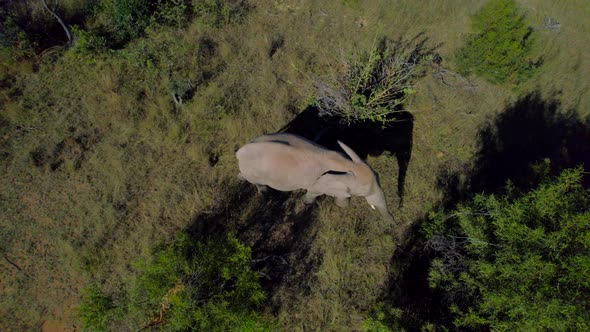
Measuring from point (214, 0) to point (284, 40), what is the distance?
269 cm

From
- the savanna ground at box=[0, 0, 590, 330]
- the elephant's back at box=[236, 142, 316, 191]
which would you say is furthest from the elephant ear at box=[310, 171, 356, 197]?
the savanna ground at box=[0, 0, 590, 330]

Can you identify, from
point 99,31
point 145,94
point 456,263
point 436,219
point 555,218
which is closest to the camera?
point 555,218

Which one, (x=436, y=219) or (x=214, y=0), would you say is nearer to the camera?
(x=436, y=219)

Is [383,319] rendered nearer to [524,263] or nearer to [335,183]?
[524,263]

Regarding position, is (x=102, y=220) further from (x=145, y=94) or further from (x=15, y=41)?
(x=15, y=41)

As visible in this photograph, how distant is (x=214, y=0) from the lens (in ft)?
36.2

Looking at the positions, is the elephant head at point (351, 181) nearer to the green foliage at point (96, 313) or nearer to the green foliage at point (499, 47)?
the green foliage at point (96, 313)

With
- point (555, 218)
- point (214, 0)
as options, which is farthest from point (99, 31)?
point (555, 218)

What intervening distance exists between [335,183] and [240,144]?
3340 millimetres

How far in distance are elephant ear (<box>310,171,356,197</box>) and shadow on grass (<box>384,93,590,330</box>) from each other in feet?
8.09

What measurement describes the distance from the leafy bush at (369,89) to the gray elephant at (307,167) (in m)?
2.31

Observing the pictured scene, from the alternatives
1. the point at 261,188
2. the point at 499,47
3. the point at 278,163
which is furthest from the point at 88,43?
the point at 499,47

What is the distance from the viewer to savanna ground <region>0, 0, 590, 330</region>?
25.9 feet

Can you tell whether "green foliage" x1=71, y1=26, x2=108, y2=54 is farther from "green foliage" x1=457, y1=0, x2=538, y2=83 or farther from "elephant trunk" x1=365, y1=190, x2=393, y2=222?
"green foliage" x1=457, y1=0, x2=538, y2=83
